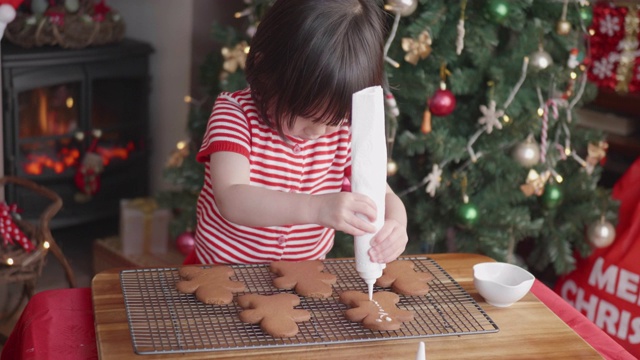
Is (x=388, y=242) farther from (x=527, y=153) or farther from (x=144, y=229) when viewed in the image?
(x=144, y=229)

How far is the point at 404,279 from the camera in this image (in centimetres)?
136

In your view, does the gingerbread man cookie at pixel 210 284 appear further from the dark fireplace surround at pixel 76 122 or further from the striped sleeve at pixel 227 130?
the dark fireplace surround at pixel 76 122

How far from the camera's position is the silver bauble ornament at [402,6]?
2.10m

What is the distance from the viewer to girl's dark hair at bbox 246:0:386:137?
127 cm

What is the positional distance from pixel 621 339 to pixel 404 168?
0.77m

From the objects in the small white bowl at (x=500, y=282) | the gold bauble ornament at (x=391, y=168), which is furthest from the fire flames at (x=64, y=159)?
the small white bowl at (x=500, y=282)

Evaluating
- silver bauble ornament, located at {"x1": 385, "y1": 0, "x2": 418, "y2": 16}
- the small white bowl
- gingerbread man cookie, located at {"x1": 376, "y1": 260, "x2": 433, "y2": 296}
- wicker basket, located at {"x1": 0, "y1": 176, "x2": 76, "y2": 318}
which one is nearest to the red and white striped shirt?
gingerbread man cookie, located at {"x1": 376, "y1": 260, "x2": 433, "y2": 296}

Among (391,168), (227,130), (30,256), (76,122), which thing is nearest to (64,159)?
(76,122)

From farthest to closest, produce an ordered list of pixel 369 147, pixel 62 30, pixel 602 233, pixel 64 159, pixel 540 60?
pixel 64 159, pixel 62 30, pixel 602 233, pixel 540 60, pixel 369 147

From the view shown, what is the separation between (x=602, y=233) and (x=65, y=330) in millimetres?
1673

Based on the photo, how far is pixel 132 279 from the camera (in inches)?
51.6

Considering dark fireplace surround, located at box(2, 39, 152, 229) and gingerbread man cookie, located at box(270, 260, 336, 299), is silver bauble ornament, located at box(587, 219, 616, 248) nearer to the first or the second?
gingerbread man cookie, located at box(270, 260, 336, 299)

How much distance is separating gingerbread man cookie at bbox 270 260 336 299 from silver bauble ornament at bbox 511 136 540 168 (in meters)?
1.08

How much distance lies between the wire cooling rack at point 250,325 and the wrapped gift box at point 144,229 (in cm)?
162
